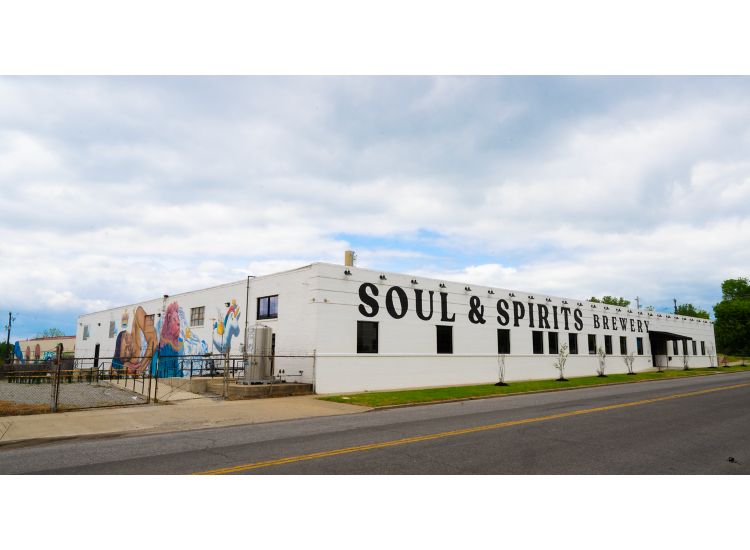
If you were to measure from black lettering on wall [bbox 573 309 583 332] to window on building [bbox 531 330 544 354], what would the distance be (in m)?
5.55

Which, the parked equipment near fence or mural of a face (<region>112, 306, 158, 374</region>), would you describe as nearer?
the parked equipment near fence

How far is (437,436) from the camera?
34.7 ft

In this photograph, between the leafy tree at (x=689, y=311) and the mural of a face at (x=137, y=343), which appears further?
the leafy tree at (x=689, y=311)

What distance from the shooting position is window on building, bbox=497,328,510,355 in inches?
1308

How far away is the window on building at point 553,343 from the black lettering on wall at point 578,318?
3.72 metres

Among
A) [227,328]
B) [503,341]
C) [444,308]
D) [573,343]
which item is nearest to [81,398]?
[227,328]

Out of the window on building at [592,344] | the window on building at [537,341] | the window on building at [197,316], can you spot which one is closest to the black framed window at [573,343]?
the window on building at [592,344]

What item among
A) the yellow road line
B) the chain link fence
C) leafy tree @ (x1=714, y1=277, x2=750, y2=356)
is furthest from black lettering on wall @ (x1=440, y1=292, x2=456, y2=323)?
leafy tree @ (x1=714, y1=277, x2=750, y2=356)

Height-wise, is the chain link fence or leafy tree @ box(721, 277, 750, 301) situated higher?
leafy tree @ box(721, 277, 750, 301)

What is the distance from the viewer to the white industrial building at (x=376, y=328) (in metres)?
23.8

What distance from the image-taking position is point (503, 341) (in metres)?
33.6

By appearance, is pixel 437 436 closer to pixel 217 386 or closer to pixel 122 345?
pixel 217 386

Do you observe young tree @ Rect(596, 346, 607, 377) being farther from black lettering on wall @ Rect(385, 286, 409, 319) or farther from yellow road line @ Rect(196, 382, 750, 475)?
yellow road line @ Rect(196, 382, 750, 475)

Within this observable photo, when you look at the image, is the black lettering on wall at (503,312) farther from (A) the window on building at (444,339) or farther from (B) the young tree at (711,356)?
(B) the young tree at (711,356)
